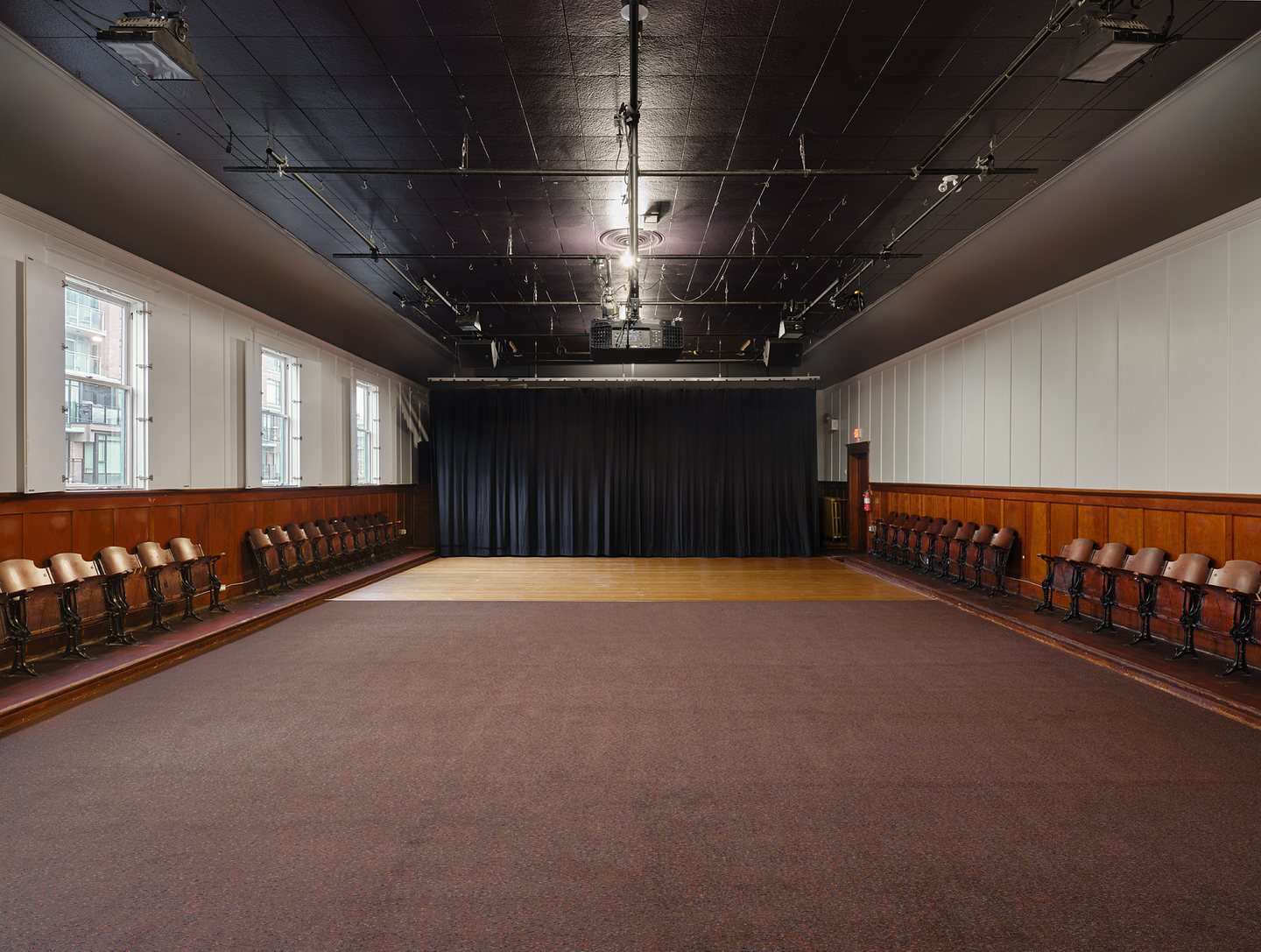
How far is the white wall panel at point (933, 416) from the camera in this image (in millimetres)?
9164

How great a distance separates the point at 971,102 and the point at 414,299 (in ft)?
23.8

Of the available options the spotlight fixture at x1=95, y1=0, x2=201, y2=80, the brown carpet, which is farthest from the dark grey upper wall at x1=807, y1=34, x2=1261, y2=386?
the spotlight fixture at x1=95, y1=0, x2=201, y2=80

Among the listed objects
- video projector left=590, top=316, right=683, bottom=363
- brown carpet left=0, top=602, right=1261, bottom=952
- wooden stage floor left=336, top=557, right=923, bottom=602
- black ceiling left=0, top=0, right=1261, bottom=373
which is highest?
black ceiling left=0, top=0, right=1261, bottom=373

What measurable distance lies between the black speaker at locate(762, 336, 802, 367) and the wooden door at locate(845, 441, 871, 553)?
6.95 feet

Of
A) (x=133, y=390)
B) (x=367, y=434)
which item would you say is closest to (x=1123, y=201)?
(x=133, y=390)

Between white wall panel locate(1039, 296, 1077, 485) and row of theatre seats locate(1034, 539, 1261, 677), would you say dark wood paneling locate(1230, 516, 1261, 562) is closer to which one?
row of theatre seats locate(1034, 539, 1261, 677)

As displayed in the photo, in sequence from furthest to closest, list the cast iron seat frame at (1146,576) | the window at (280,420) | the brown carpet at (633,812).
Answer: the window at (280,420) < the cast iron seat frame at (1146,576) < the brown carpet at (633,812)

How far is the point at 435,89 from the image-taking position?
167 inches

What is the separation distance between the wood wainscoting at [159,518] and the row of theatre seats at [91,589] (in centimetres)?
16

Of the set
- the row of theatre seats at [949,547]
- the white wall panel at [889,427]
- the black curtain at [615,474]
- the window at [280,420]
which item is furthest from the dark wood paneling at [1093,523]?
the window at [280,420]

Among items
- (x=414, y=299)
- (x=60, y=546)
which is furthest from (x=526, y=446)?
(x=60, y=546)

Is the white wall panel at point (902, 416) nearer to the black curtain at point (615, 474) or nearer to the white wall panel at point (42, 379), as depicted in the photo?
the black curtain at point (615, 474)

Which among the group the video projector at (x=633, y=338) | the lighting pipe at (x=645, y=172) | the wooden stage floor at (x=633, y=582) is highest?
the lighting pipe at (x=645, y=172)

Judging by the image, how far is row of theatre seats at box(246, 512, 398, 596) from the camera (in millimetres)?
7559
